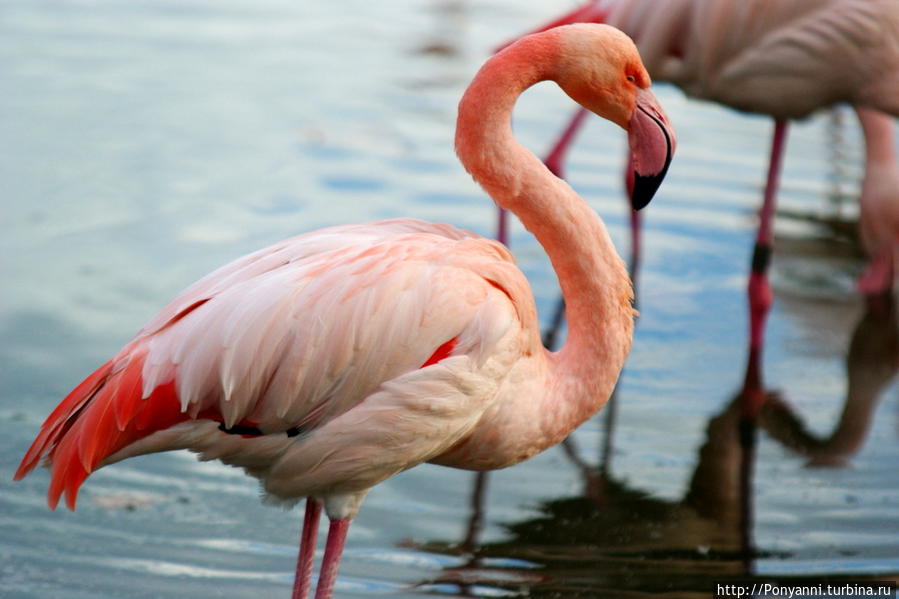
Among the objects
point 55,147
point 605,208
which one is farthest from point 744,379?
point 55,147

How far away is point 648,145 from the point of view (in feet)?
10.5

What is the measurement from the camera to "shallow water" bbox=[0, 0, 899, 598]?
399 cm

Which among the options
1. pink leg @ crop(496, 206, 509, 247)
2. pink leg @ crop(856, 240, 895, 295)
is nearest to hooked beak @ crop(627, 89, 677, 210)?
pink leg @ crop(496, 206, 509, 247)

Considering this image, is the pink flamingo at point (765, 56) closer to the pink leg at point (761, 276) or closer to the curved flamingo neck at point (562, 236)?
the pink leg at point (761, 276)

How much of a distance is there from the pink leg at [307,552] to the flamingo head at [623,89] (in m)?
1.15

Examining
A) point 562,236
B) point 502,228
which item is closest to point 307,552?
point 562,236

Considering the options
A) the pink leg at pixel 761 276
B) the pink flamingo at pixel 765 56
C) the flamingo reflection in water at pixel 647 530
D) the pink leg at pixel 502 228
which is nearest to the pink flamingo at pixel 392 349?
the flamingo reflection in water at pixel 647 530

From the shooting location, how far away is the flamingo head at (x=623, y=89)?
3146 millimetres

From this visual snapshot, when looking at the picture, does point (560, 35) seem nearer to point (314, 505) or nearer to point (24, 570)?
point (314, 505)

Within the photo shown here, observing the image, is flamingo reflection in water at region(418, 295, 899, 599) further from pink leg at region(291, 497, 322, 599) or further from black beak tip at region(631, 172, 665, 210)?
black beak tip at region(631, 172, 665, 210)

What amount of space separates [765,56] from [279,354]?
3.18 meters

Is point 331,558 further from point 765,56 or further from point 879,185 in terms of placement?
point 879,185

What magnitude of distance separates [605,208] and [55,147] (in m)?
3.05

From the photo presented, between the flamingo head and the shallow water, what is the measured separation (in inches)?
54.3
